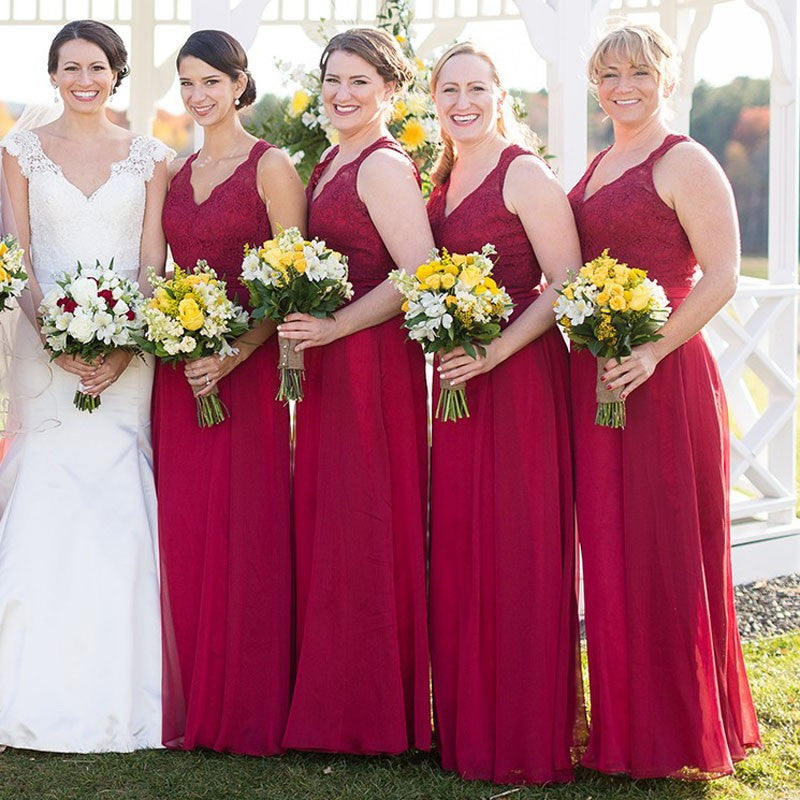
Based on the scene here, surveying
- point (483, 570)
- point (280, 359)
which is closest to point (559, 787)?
point (483, 570)

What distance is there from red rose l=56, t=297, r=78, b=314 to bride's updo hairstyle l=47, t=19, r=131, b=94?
99 centimetres

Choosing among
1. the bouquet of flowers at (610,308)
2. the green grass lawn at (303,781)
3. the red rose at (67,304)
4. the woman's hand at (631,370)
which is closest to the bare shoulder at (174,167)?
the red rose at (67,304)

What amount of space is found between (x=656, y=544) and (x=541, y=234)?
47.4 inches

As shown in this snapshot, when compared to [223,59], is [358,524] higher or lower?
lower

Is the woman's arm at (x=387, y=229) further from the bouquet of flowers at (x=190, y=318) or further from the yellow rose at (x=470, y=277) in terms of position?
the yellow rose at (x=470, y=277)

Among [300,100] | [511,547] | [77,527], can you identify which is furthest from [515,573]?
[300,100]

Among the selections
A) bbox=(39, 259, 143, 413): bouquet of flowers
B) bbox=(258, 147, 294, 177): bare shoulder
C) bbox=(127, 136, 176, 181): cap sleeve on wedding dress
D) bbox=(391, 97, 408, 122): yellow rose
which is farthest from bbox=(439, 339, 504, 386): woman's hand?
bbox=(391, 97, 408, 122): yellow rose

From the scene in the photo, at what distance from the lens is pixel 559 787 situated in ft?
16.0

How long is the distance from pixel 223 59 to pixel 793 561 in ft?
16.9

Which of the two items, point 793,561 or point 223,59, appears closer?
point 223,59

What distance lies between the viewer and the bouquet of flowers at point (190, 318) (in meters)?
4.94

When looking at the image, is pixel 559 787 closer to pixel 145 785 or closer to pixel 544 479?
pixel 544 479

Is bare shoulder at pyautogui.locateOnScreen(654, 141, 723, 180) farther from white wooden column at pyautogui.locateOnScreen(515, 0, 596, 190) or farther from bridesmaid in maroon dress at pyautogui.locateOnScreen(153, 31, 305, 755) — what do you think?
white wooden column at pyautogui.locateOnScreen(515, 0, 596, 190)

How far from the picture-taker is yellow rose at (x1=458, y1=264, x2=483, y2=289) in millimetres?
4629
